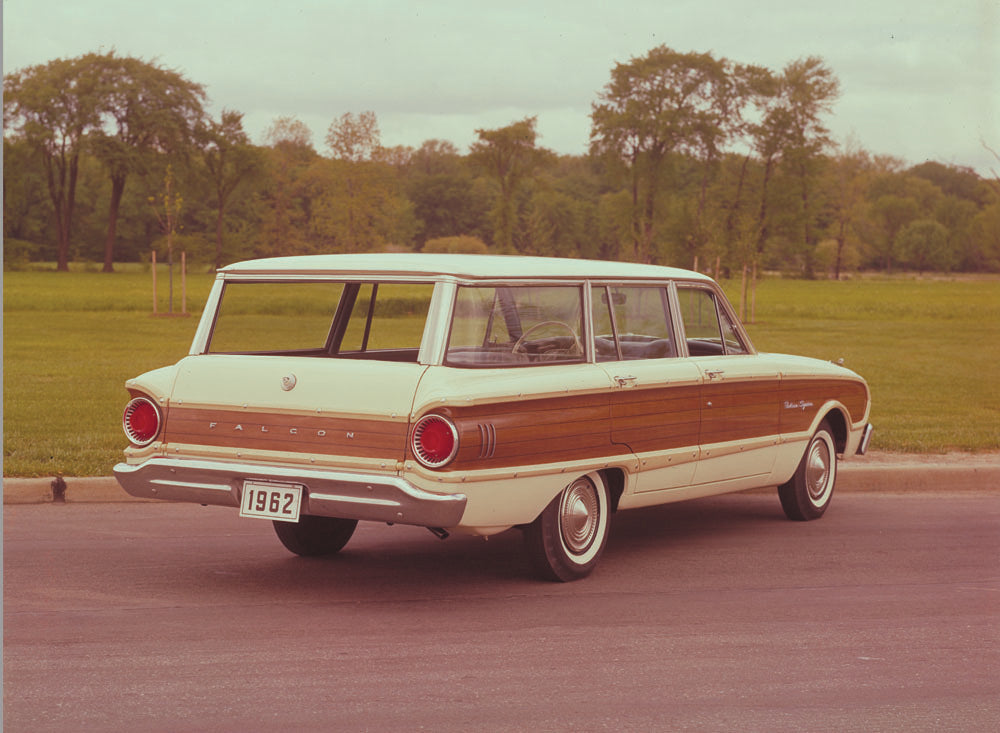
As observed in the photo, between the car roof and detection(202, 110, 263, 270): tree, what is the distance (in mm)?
79456

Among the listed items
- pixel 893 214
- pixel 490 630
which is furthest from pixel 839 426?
pixel 893 214

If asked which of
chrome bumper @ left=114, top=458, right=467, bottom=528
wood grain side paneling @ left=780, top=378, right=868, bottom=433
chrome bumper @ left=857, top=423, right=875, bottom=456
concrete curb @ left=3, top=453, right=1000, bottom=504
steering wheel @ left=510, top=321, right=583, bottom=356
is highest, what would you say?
steering wheel @ left=510, top=321, right=583, bottom=356

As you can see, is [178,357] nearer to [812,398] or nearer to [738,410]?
[812,398]

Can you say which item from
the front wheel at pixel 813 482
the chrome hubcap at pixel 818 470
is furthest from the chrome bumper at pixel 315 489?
the chrome hubcap at pixel 818 470

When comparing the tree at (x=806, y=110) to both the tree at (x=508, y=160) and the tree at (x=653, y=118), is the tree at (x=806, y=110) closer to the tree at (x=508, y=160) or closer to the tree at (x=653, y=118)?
the tree at (x=653, y=118)

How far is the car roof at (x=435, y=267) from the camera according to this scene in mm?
6520

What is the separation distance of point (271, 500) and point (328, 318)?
6.24ft

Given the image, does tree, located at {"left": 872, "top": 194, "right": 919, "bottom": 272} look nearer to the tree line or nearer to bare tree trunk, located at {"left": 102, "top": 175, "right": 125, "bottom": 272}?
the tree line

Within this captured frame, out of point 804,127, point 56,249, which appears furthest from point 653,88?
point 56,249

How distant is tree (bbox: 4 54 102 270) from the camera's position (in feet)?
280

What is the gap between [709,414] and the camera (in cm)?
765

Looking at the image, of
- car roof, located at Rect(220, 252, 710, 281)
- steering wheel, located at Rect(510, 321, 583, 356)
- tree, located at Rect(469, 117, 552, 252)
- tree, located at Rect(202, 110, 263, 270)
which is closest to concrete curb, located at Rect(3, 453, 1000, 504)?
car roof, located at Rect(220, 252, 710, 281)

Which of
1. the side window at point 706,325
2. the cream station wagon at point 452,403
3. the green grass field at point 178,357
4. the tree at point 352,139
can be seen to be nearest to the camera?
the cream station wagon at point 452,403

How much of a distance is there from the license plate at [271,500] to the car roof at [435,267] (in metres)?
1.15
